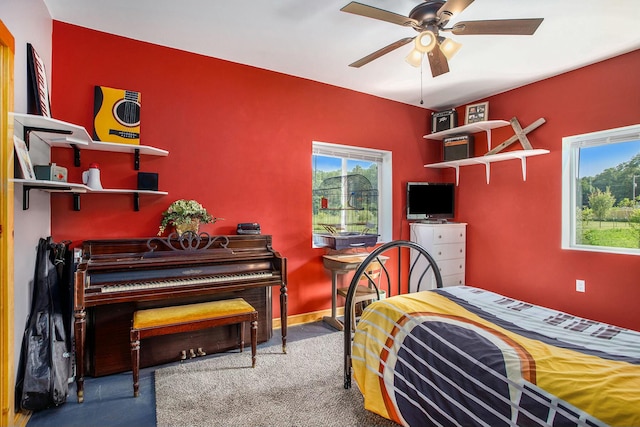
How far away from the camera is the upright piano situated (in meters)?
2.14

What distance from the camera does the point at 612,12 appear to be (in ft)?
7.55

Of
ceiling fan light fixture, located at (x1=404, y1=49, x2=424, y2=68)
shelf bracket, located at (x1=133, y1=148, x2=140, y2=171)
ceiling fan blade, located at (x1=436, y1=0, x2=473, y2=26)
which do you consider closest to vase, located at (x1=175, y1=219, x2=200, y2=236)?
shelf bracket, located at (x1=133, y1=148, x2=140, y2=171)

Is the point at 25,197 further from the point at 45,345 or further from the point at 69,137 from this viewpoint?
the point at 45,345

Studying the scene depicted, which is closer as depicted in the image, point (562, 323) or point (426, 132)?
point (562, 323)

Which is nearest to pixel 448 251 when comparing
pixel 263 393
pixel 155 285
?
pixel 263 393

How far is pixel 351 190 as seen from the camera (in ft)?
13.1

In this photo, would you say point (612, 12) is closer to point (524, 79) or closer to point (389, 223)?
point (524, 79)

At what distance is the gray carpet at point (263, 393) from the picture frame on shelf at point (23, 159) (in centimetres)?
155

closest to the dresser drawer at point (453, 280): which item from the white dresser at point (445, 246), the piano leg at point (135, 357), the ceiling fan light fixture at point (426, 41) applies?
the white dresser at point (445, 246)

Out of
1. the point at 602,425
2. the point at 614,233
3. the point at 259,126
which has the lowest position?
the point at 602,425

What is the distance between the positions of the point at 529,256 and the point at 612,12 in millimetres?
2374

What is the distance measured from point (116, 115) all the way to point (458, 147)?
3.81 metres

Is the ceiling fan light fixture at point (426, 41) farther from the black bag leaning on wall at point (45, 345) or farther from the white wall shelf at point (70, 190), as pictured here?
the black bag leaning on wall at point (45, 345)

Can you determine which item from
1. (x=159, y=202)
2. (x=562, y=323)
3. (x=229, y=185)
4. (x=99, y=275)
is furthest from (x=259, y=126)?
(x=562, y=323)
